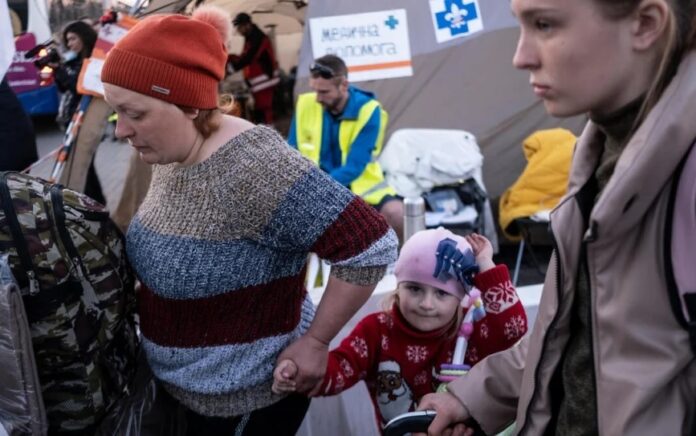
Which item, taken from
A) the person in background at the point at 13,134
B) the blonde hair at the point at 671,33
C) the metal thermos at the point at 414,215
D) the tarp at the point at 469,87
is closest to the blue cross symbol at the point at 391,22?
the tarp at the point at 469,87

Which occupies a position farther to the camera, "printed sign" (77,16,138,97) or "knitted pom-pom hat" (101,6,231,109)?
"printed sign" (77,16,138,97)

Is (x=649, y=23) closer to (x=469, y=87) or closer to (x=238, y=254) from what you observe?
(x=238, y=254)

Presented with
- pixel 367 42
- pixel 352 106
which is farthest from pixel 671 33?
pixel 367 42

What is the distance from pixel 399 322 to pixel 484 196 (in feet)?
11.4

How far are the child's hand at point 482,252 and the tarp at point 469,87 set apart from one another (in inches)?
166

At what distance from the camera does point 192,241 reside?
1.57 meters

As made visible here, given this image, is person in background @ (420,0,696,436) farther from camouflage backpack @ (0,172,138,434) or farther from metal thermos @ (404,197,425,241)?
metal thermos @ (404,197,425,241)

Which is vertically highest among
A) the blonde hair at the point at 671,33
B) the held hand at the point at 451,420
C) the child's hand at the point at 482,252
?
the blonde hair at the point at 671,33

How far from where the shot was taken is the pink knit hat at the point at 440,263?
1906 mm

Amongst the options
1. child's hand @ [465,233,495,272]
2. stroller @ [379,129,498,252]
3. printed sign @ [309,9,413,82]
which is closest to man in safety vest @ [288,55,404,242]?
stroller @ [379,129,498,252]

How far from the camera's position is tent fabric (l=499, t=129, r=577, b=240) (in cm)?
502

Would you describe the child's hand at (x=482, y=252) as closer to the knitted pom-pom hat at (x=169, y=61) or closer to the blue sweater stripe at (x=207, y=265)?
the blue sweater stripe at (x=207, y=265)

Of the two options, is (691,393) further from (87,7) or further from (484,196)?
(87,7)

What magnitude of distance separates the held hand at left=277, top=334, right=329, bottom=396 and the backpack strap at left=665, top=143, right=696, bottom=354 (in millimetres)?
895
